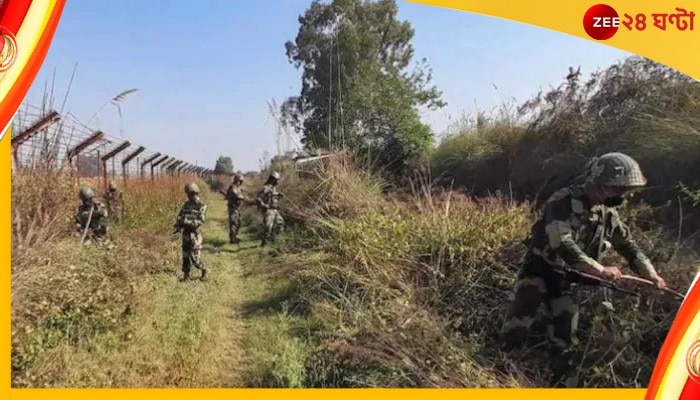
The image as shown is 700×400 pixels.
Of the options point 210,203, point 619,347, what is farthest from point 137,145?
point 619,347

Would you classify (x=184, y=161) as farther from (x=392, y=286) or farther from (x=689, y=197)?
(x=689, y=197)

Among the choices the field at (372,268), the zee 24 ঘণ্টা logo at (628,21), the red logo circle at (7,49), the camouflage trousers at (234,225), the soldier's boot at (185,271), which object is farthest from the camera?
the camouflage trousers at (234,225)

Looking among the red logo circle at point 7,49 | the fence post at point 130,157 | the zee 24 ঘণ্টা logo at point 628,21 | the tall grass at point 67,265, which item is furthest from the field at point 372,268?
the red logo circle at point 7,49

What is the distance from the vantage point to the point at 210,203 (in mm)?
4273

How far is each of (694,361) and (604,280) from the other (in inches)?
24.6

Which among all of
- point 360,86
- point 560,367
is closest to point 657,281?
point 560,367

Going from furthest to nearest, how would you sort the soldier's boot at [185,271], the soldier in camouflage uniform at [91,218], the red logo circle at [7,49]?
the soldier's boot at [185,271], the soldier in camouflage uniform at [91,218], the red logo circle at [7,49]

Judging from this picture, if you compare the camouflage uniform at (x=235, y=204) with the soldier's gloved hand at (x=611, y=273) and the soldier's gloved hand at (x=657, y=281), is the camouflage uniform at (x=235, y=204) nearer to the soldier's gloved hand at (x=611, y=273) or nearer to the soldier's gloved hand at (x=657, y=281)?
the soldier's gloved hand at (x=611, y=273)

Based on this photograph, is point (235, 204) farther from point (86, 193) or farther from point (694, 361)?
point (694, 361)

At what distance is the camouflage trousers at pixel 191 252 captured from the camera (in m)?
4.18

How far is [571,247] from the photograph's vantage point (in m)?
3.94

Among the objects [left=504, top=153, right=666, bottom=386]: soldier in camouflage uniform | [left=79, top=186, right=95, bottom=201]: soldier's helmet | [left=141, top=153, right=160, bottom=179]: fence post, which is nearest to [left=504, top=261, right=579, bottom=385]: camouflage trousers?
[left=504, top=153, right=666, bottom=386]: soldier in camouflage uniform

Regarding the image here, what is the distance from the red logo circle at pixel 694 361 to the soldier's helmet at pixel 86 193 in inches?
140

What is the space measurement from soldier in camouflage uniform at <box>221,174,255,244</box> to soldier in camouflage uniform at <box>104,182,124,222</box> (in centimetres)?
66
